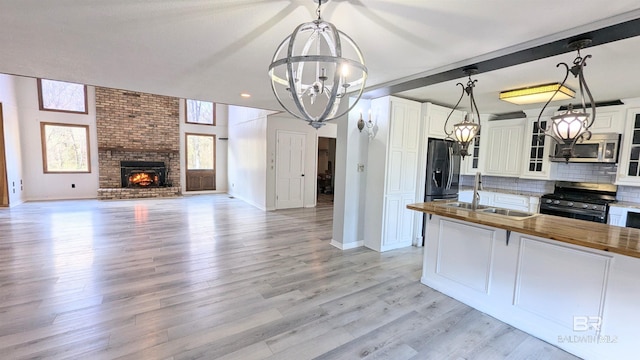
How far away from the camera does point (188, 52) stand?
8.73 feet

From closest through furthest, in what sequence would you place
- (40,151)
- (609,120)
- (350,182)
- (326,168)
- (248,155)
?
(609,120) → (350,182) → (40,151) → (248,155) → (326,168)

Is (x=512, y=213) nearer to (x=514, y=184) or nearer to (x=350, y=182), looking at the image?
(x=350, y=182)

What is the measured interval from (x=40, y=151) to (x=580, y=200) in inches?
470

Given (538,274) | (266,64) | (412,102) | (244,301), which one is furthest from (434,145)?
(244,301)

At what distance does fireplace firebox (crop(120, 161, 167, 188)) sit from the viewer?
28.0ft

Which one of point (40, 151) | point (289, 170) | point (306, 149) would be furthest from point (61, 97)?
point (306, 149)

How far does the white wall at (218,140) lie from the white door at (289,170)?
3.58 m

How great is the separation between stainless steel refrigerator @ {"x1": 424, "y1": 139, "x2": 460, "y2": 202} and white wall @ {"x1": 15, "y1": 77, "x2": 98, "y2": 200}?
9.20m

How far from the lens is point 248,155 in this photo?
27.0 ft

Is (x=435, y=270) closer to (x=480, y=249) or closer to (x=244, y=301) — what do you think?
(x=480, y=249)

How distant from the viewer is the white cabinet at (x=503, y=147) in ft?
16.0

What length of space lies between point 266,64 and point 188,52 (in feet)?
2.48

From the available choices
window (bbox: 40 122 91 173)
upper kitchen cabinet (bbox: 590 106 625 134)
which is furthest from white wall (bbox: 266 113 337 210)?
window (bbox: 40 122 91 173)

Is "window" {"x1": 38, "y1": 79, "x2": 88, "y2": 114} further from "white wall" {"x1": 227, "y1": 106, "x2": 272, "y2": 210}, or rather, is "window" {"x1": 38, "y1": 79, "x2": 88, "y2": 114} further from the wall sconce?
the wall sconce
